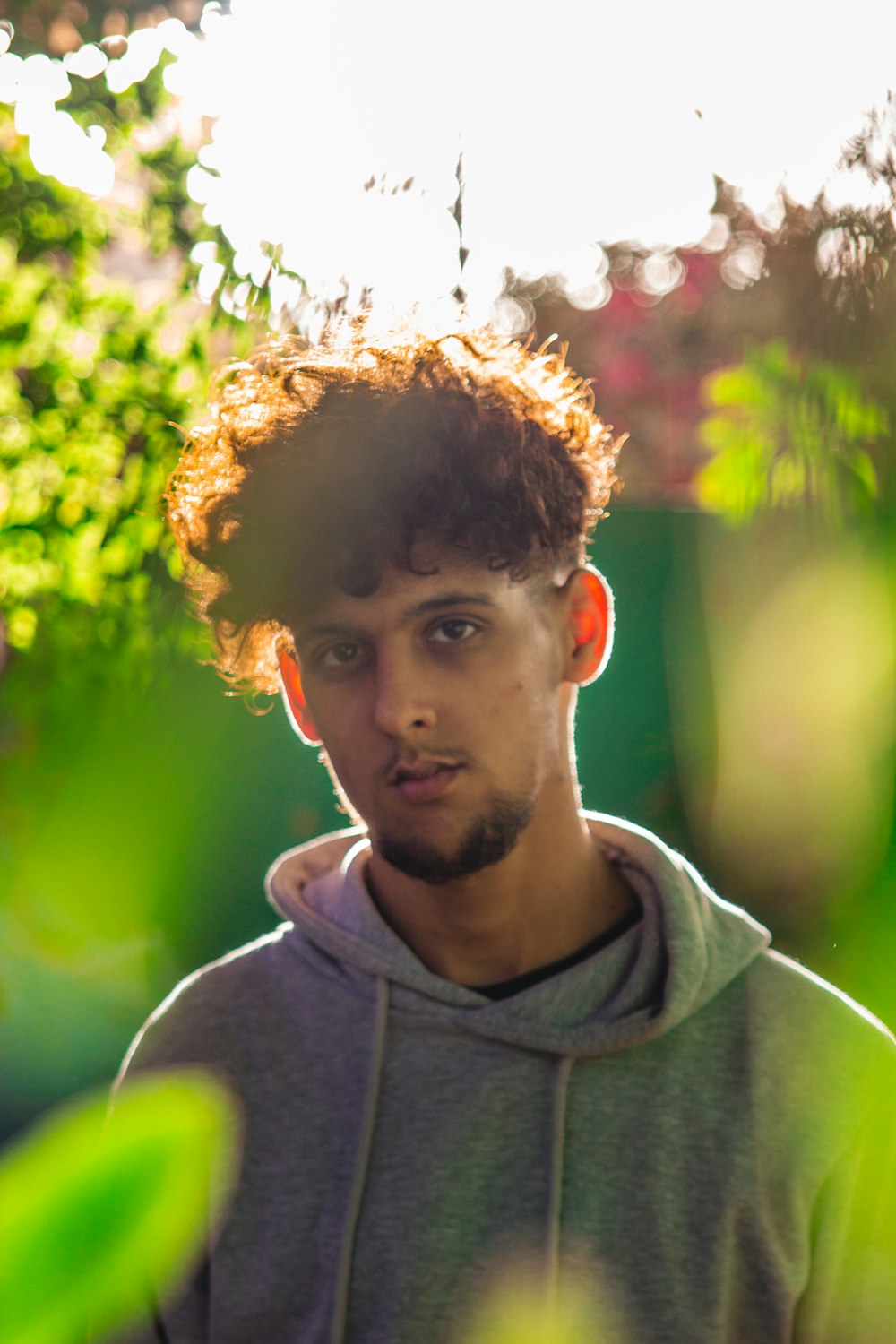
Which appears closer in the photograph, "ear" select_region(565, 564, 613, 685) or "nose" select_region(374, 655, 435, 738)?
"nose" select_region(374, 655, 435, 738)

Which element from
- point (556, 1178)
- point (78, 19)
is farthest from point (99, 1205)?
point (78, 19)

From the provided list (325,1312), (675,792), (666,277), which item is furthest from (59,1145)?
(666,277)

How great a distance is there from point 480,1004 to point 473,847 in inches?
9.0

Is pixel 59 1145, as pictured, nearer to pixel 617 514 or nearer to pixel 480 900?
pixel 480 900

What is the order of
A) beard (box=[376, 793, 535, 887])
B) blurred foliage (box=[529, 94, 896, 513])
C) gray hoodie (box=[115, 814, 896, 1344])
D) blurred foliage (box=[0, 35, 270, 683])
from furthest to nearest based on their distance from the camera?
blurred foliage (box=[0, 35, 270, 683]) < blurred foliage (box=[529, 94, 896, 513]) < beard (box=[376, 793, 535, 887]) < gray hoodie (box=[115, 814, 896, 1344])

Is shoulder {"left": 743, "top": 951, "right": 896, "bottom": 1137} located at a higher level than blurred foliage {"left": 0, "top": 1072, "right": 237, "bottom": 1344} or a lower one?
lower

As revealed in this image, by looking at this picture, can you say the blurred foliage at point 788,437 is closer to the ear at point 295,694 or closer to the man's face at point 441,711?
the man's face at point 441,711

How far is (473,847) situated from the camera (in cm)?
142

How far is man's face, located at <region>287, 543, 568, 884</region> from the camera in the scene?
1.39m

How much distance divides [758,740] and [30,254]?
5.88 ft

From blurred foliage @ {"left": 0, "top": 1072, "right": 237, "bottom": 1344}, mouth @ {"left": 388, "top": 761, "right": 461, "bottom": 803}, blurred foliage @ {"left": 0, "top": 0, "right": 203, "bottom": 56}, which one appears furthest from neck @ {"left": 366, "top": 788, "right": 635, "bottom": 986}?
blurred foliage @ {"left": 0, "top": 0, "right": 203, "bottom": 56}

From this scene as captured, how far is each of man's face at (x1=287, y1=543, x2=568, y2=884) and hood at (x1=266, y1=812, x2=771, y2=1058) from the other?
7.1 inches

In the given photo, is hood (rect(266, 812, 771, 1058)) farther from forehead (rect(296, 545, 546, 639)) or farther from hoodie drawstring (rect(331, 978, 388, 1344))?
forehead (rect(296, 545, 546, 639))

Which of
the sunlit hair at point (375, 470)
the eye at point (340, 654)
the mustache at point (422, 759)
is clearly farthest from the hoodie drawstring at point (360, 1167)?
the sunlit hair at point (375, 470)
